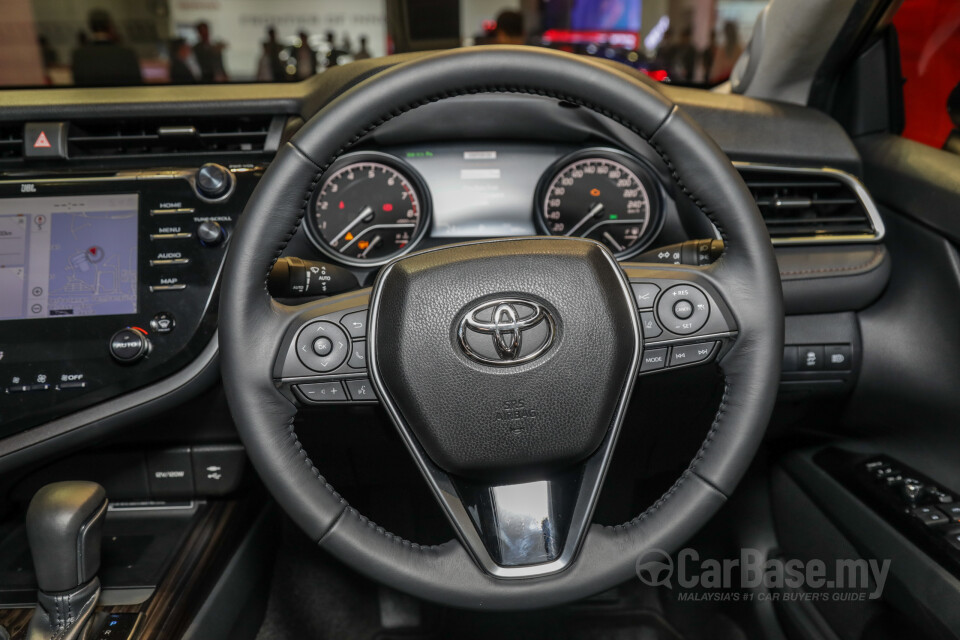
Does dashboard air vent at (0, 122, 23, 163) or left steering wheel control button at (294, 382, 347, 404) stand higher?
dashboard air vent at (0, 122, 23, 163)

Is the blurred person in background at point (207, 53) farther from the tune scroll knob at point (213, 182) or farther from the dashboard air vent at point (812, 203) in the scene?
the dashboard air vent at point (812, 203)

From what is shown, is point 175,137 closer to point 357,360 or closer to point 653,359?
point 357,360

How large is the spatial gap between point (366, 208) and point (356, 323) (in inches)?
24.9

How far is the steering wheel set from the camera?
0.75m

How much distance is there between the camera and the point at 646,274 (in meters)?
0.83

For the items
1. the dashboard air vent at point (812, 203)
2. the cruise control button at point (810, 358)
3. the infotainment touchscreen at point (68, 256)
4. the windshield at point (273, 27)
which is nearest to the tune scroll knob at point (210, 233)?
the infotainment touchscreen at point (68, 256)

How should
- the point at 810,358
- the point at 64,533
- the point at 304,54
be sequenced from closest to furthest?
1. the point at 64,533
2. the point at 810,358
3. the point at 304,54

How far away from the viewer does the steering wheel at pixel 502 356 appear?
745mm

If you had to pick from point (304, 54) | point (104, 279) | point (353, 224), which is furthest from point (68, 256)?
point (304, 54)

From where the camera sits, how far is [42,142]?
123 cm

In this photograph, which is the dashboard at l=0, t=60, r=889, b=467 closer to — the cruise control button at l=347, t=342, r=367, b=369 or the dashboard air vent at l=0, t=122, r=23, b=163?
the dashboard air vent at l=0, t=122, r=23, b=163

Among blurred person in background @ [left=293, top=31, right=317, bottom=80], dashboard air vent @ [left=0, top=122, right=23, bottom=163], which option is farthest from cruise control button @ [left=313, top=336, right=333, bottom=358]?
blurred person in background @ [left=293, top=31, right=317, bottom=80]

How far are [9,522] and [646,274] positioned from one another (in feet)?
4.09

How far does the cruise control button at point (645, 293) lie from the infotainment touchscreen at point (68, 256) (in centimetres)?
80
